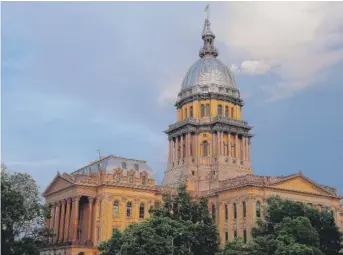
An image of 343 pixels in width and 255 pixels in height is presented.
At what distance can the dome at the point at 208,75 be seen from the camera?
101 m

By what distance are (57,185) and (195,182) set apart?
78.5 feet

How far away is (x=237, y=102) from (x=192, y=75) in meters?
10.5

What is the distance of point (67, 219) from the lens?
83.1 metres

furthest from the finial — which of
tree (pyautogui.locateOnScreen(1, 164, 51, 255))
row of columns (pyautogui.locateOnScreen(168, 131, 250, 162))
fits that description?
tree (pyautogui.locateOnScreen(1, 164, 51, 255))

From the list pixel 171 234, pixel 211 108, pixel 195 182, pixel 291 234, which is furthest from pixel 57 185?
pixel 291 234

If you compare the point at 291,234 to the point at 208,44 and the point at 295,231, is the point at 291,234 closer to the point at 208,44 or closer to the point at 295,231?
the point at 295,231

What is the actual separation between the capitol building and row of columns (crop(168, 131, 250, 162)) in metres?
0.18

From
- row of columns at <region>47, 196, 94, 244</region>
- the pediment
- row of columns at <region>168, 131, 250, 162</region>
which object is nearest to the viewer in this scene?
row of columns at <region>47, 196, 94, 244</region>

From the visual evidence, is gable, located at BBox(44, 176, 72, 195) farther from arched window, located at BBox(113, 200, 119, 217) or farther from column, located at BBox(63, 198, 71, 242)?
arched window, located at BBox(113, 200, 119, 217)

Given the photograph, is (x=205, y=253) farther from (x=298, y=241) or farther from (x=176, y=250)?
(x=298, y=241)

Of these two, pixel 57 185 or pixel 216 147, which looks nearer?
pixel 57 185

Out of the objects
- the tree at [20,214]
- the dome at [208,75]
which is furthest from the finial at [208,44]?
the tree at [20,214]

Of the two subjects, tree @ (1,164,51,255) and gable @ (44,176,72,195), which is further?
Answer: gable @ (44,176,72,195)

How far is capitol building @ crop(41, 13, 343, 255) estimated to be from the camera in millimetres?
79500
